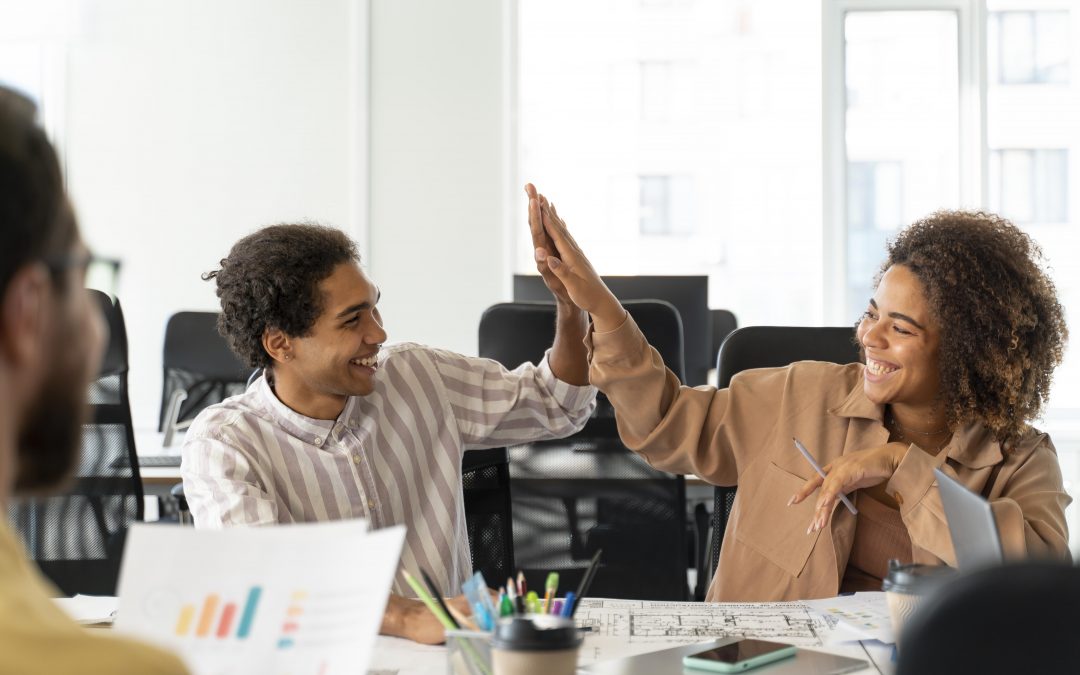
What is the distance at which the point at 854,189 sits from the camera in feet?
17.2

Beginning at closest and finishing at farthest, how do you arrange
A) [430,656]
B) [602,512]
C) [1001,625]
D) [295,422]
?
[1001,625], [430,656], [295,422], [602,512]

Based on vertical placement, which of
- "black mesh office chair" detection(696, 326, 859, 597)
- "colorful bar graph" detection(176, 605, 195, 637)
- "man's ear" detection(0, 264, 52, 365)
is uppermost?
"man's ear" detection(0, 264, 52, 365)

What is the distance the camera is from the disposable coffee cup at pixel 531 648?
0.95 meters

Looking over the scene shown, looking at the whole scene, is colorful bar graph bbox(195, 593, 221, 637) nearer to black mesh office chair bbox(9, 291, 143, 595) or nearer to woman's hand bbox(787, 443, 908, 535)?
woman's hand bbox(787, 443, 908, 535)

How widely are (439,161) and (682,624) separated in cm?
415

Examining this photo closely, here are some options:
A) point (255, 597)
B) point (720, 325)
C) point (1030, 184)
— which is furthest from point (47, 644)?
point (1030, 184)

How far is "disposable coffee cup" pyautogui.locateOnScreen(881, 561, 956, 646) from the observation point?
3.62 ft

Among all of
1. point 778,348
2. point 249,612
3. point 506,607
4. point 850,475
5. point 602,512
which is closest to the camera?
point 249,612

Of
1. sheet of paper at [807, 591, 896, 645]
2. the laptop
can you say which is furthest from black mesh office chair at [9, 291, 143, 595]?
the laptop

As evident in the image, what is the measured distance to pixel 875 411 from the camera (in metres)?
1.80

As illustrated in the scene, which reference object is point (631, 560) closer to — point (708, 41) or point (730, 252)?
point (730, 252)

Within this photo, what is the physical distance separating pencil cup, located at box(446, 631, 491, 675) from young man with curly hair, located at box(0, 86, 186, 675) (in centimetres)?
45

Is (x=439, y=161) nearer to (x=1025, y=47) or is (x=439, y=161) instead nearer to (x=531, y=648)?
(x=1025, y=47)

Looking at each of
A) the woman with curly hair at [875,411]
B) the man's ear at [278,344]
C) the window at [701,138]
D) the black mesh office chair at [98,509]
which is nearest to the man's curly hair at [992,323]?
the woman with curly hair at [875,411]
